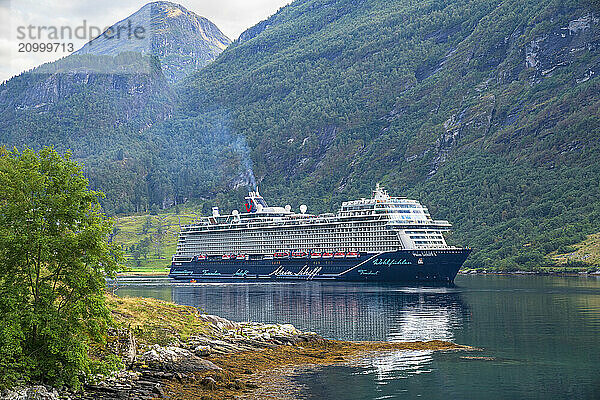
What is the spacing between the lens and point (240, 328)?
5941 cm

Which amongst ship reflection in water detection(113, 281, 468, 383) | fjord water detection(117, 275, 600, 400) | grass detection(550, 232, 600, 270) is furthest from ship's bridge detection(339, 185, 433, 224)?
grass detection(550, 232, 600, 270)

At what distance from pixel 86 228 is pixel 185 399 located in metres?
10.2

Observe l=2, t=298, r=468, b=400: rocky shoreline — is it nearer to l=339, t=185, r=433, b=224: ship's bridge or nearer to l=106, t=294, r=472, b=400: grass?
l=106, t=294, r=472, b=400: grass

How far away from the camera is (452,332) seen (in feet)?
227

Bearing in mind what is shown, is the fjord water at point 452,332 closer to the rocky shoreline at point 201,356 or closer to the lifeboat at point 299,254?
the rocky shoreline at point 201,356

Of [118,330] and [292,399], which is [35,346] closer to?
[118,330]

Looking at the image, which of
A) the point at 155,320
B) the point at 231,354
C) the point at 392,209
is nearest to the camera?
Result: the point at 231,354

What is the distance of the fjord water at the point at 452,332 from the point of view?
4544cm

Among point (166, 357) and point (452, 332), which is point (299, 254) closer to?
point (452, 332)

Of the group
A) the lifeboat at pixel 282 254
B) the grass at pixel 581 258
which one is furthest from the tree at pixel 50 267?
the grass at pixel 581 258

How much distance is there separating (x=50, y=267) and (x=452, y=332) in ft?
133

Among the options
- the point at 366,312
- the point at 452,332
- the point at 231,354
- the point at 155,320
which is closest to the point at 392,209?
the point at 366,312

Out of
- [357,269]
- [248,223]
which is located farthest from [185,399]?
[248,223]

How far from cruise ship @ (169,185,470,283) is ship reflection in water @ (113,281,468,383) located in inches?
736
